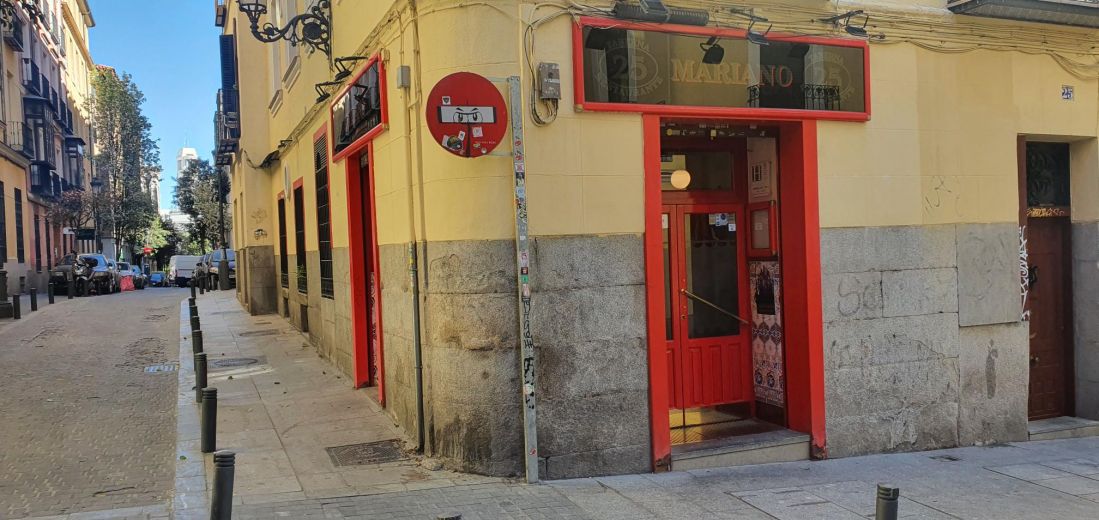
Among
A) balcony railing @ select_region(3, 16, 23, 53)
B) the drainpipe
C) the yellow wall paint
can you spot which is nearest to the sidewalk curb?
the drainpipe

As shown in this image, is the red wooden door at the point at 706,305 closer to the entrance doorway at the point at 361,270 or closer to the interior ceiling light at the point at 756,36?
the interior ceiling light at the point at 756,36

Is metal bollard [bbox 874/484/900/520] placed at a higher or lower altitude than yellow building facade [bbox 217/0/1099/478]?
lower

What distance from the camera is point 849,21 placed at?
7.39 metres

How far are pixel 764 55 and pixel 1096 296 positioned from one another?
5038 millimetres

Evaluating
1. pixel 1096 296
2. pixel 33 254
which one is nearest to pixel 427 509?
pixel 1096 296

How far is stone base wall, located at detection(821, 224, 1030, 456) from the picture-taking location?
7.34 m

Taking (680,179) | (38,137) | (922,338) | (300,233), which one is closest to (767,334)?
(922,338)

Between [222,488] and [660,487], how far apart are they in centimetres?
330

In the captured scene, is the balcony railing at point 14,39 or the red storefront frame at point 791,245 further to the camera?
the balcony railing at point 14,39

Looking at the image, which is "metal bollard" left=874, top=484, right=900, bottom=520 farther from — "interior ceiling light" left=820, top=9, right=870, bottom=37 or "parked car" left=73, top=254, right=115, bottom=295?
"parked car" left=73, top=254, right=115, bottom=295

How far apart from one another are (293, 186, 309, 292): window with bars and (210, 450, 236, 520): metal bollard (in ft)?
32.5

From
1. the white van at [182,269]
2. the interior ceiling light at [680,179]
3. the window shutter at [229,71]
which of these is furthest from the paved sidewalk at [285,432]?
the white van at [182,269]

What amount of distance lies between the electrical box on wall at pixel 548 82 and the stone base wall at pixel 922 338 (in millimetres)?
2972

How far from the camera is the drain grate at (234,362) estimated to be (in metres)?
11.9
